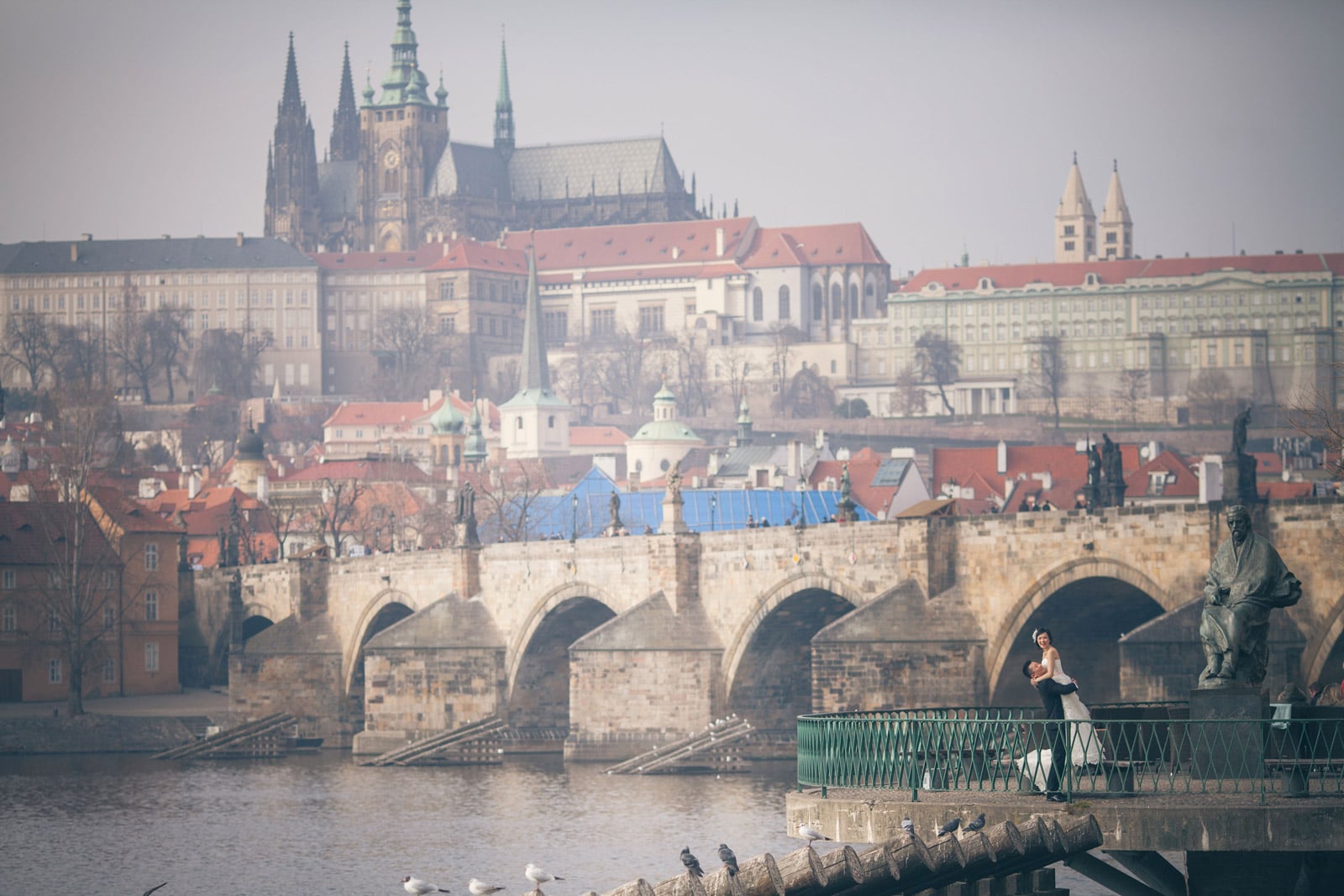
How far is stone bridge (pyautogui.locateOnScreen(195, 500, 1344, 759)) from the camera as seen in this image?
4216cm

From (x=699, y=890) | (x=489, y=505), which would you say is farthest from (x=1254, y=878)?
(x=489, y=505)

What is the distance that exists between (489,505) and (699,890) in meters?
98.7

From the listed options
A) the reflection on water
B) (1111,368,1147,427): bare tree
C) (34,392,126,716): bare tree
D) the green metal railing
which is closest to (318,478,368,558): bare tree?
(34,392,126,716): bare tree

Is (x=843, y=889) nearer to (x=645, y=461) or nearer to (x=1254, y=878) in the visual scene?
(x=1254, y=878)

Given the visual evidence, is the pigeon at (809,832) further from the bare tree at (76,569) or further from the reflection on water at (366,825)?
the bare tree at (76,569)

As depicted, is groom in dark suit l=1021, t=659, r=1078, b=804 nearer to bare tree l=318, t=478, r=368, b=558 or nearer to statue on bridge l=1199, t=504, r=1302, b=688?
statue on bridge l=1199, t=504, r=1302, b=688

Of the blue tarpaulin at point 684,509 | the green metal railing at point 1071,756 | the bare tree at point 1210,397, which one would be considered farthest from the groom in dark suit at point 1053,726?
the bare tree at point 1210,397

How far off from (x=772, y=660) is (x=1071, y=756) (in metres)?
39.0

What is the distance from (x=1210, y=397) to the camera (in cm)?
18112

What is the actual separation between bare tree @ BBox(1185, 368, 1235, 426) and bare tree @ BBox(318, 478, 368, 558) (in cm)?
7303

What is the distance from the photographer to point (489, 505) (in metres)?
115

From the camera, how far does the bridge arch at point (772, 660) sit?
2151 inches

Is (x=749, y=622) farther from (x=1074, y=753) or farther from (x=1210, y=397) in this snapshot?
(x=1210, y=397)

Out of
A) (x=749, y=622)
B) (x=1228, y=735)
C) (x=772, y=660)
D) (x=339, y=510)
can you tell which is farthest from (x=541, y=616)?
(x=339, y=510)
